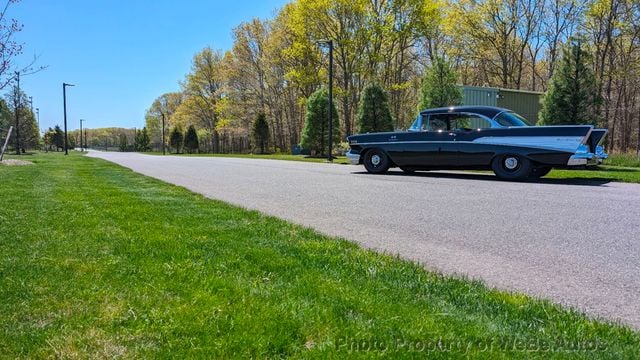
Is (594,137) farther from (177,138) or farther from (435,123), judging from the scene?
(177,138)

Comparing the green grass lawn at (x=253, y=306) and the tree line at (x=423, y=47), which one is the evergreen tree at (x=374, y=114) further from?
the green grass lawn at (x=253, y=306)

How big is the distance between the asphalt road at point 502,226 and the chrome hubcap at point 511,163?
1.04m

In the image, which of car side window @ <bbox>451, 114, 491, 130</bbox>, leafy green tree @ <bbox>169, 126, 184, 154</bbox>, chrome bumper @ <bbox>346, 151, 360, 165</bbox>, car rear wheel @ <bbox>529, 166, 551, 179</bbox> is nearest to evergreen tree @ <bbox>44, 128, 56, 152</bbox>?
leafy green tree @ <bbox>169, 126, 184, 154</bbox>

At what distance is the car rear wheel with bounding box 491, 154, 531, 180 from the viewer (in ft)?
38.9

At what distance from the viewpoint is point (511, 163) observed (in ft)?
39.7

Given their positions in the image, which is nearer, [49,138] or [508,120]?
[508,120]

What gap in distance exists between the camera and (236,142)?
63.6 metres

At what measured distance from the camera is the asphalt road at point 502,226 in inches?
154

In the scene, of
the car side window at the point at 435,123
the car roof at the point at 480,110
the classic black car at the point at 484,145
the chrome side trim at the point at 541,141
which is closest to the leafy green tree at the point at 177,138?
the classic black car at the point at 484,145

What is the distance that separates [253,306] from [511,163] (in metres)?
10.6

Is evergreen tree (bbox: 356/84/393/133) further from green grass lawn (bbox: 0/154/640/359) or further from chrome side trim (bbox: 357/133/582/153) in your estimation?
green grass lawn (bbox: 0/154/640/359)

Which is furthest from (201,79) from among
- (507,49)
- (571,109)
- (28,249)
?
(28,249)

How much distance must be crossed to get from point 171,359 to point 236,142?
62405mm

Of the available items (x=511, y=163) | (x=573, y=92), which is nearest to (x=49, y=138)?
(x=573, y=92)
